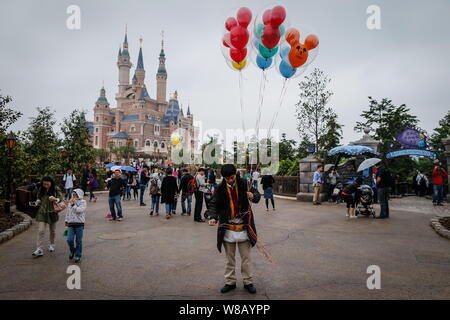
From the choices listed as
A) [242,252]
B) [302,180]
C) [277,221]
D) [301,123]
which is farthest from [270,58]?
[301,123]

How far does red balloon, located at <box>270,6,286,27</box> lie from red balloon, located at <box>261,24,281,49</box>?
162mm

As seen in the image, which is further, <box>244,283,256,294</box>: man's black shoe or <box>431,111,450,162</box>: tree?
<box>431,111,450,162</box>: tree

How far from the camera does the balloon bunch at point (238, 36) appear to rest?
7586 millimetres

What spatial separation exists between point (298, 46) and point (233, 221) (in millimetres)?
5736

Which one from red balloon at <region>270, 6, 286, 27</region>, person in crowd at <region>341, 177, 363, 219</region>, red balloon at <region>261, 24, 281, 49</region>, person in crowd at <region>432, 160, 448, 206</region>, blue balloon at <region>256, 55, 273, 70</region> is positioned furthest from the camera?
person in crowd at <region>432, 160, 448, 206</region>

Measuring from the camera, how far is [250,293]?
13.5ft

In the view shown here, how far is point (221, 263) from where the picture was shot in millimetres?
5375

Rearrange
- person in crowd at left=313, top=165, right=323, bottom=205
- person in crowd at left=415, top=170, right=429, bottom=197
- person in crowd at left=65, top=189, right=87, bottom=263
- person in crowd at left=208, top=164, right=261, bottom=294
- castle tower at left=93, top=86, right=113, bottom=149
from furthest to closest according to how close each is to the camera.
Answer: castle tower at left=93, top=86, right=113, bottom=149
person in crowd at left=415, top=170, right=429, bottom=197
person in crowd at left=313, top=165, right=323, bottom=205
person in crowd at left=65, top=189, right=87, bottom=263
person in crowd at left=208, top=164, right=261, bottom=294

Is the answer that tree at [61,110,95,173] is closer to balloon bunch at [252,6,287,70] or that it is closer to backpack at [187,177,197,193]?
backpack at [187,177,197,193]

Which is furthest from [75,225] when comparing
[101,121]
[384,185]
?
[101,121]

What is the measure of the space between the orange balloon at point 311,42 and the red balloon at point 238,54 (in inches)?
67.5

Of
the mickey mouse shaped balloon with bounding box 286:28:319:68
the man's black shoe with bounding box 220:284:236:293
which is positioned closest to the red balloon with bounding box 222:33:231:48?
the mickey mouse shaped balloon with bounding box 286:28:319:68

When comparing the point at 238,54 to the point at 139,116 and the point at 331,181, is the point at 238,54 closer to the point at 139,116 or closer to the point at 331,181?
the point at 331,181

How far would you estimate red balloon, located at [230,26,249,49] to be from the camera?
759 centimetres
